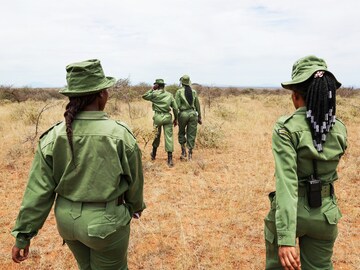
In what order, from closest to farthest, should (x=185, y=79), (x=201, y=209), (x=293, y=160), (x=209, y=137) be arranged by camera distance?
1. (x=293, y=160)
2. (x=201, y=209)
3. (x=185, y=79)
4. (x=209, y=137)

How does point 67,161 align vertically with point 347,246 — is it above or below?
above

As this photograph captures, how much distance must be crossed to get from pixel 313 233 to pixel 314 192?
0.26 metres

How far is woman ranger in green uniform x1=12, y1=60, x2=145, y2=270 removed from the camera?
73.7 inches

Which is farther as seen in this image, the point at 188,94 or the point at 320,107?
the point at 188,94

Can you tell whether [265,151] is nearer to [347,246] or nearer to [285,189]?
[347,246]

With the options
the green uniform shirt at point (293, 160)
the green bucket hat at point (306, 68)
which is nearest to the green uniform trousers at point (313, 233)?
the green uniform shirt at point (293, 160)

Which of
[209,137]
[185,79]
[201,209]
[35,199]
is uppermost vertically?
[185,79]

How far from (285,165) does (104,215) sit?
1.08 meters

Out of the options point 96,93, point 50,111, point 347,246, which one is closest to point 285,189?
point 96,93

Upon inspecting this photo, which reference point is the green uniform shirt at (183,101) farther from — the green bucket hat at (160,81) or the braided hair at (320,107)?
the braided hair at (320,107)

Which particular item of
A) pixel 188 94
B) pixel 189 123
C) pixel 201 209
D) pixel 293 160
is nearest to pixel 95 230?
pixel 293 160

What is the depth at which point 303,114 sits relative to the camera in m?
1.93

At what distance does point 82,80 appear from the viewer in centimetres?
192

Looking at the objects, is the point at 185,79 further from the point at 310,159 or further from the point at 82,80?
the point at 310,159
